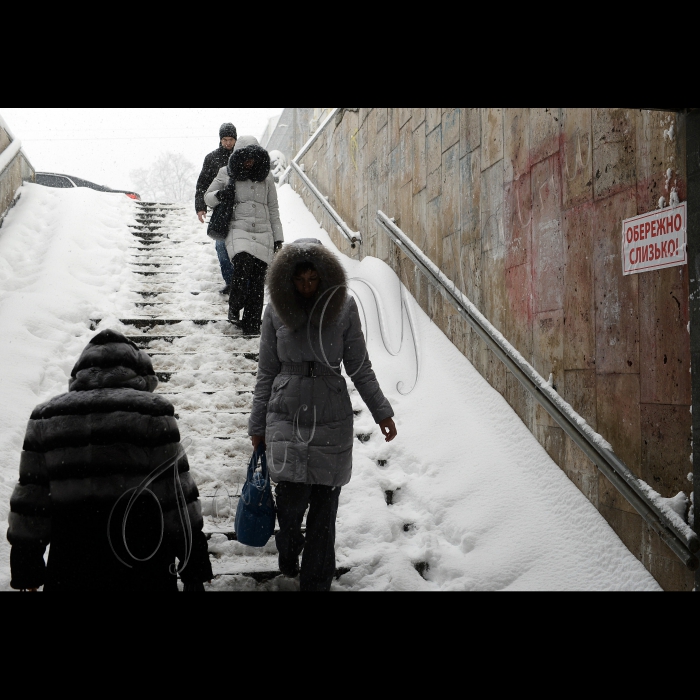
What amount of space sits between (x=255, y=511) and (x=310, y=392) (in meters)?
0.57

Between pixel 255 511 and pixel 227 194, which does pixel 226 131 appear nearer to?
pixel 227 194

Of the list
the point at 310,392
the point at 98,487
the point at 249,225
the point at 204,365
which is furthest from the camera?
the point at 249,225

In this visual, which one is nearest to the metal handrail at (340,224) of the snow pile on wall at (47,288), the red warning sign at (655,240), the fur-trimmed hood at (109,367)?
the snow pile on wall at (47,288)

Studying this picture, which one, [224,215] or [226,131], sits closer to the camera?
[224,215]

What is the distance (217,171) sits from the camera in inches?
242

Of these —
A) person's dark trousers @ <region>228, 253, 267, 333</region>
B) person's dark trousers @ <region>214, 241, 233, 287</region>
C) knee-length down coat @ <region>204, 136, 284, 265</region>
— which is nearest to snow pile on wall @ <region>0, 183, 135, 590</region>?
person's dark trousers @ <region>214, 241, 233, 287</region>

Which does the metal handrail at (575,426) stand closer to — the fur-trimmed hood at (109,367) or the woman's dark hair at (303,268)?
the woman's dark hair at (303,268)

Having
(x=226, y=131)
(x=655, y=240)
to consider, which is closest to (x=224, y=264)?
(x=226, y=131)

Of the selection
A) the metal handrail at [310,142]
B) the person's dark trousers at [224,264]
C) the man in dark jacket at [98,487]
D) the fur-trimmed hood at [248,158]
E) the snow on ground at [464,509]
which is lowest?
the snow on ground at [464,509]

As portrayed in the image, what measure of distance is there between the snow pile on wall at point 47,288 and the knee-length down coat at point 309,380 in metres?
1.36


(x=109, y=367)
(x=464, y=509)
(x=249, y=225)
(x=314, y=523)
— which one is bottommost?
(x=464, y=509)

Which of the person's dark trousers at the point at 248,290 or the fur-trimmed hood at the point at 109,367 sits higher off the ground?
the person's dark trousers at the point at 248,290

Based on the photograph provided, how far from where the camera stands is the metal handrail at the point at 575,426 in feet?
8.53
